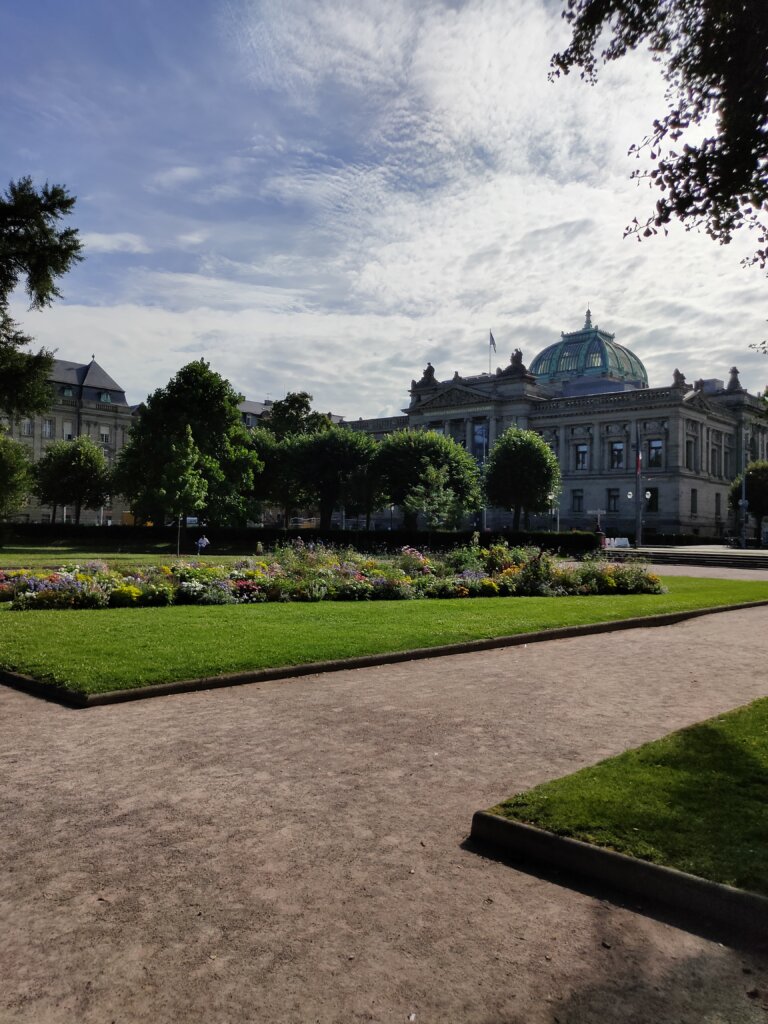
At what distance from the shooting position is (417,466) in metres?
62.2

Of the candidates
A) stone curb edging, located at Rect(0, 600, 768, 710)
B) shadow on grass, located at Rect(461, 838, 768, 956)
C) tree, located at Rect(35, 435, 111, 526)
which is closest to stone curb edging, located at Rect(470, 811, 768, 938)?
shadow on grass, located at Rect(461, 838, 768, 956)

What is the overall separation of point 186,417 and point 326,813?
5245 cm

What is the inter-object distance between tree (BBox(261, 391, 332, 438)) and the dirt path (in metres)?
75.5

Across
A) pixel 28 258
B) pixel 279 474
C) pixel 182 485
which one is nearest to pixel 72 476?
pixel 279 474

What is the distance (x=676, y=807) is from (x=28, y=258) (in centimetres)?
3018

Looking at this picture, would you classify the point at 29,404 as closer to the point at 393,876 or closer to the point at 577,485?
the point at 393,876

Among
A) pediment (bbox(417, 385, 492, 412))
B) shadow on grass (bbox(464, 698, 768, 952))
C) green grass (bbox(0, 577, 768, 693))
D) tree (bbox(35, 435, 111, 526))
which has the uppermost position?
A: pediment (bbox(417, 385, 492, 412))

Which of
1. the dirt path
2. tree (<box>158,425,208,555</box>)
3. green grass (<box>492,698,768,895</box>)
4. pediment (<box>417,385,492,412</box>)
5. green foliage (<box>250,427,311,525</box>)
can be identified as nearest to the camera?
the dirt path

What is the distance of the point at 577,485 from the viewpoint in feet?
342

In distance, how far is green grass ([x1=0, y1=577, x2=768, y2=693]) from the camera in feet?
32.8

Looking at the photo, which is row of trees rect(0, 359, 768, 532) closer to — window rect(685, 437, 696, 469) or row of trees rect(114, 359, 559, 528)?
row of trees rect(114, 359, 559, 528)

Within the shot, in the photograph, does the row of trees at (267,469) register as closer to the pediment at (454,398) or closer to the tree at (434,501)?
the tree at (434,501)

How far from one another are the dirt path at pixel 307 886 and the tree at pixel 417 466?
53.7m

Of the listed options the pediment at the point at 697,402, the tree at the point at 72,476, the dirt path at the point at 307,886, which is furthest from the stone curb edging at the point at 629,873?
the pediment at the point at 697,402
